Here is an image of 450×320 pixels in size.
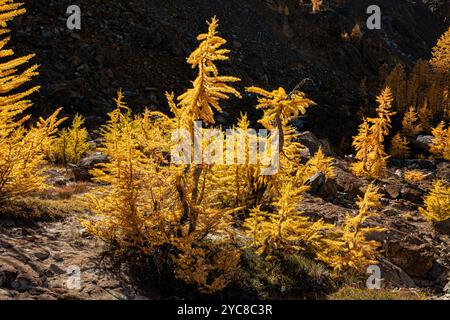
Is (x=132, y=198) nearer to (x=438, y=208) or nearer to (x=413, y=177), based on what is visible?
(x=438, y=208)

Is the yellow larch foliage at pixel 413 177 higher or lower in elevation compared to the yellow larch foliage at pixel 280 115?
lower

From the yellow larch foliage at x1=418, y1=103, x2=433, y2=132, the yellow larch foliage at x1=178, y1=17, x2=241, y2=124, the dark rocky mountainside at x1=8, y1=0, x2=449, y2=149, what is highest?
the dark rocky mountainside at x1=8, y1=0, x2=449, y2=149

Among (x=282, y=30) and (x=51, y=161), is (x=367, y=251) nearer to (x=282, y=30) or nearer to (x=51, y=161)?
(x=51, y=161)

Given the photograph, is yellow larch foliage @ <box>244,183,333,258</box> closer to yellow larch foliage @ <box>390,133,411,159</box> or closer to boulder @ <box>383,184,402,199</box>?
boulder @ <box>383,184,402,199</box>

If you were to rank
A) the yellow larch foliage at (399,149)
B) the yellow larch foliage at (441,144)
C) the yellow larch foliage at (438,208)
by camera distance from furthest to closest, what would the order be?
the yellow larch foliage at (399,149), the yellow larch foliage at (441,144), the yellow larch foliage at (438,208)

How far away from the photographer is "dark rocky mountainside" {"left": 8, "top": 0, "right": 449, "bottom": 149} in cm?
2684

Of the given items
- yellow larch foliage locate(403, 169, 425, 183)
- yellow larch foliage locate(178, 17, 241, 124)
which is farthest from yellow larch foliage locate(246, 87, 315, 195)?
yellow larch foliage locate(403, 169, 425, 183)

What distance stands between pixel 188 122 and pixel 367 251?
485cm

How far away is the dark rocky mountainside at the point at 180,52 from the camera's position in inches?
1057

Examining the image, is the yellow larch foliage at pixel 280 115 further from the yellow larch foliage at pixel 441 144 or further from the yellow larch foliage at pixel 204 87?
the yellow larch foliage at pixel 441 144

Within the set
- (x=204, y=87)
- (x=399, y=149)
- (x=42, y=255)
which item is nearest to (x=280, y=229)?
(x=204, y=87)

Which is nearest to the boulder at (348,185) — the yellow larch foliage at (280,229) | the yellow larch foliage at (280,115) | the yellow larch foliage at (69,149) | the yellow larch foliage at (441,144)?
the yellow larch foliage at (280,115)

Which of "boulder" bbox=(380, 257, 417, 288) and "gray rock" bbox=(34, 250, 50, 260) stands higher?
"gray rock" bbox=(34, 250, 50, 260)

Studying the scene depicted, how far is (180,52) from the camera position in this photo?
33.3 metres
